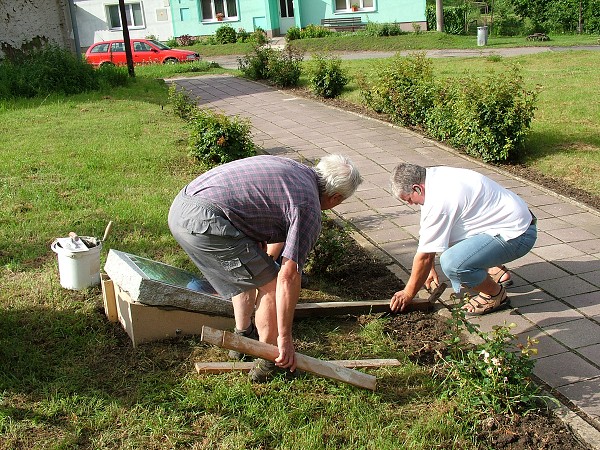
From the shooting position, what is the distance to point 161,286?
3.94 m

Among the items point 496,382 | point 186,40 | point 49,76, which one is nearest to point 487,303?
point 496,382

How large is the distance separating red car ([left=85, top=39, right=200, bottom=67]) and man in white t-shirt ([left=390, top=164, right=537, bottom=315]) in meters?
21.9

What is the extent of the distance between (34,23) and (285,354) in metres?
15.2

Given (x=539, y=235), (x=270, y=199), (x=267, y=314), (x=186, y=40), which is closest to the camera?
(x=270, y=199)

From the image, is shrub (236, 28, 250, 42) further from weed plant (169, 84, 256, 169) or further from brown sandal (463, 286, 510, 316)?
brown sandal (463, 286, 510, 316)

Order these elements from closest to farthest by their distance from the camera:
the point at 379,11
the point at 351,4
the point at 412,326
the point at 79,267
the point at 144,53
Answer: the point at 412,326 → the point at 79,267 → the point at 144,53 → the point at 379,11 → the point at 351,4

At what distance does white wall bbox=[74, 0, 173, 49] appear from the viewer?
35.5m

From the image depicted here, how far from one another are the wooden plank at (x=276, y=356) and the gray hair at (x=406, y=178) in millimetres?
1198

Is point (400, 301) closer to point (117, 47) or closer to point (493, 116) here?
point (493, 116)

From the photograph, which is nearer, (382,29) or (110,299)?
(110,299)

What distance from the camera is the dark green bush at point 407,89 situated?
9.96m

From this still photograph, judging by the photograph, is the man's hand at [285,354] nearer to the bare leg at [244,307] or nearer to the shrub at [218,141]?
the bare leg at [244,307]

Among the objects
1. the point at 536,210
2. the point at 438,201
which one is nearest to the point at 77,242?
the point at 438,201

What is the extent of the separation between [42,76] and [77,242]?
10.8 m
